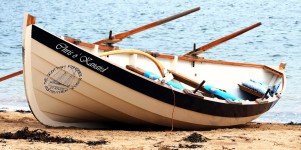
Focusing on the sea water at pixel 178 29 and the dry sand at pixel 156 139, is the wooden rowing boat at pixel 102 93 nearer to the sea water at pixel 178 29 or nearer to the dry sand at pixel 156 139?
the dry sand at pixel 156 139

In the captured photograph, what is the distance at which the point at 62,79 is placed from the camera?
933cm

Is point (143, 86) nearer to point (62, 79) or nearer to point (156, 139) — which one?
point (156, 139)

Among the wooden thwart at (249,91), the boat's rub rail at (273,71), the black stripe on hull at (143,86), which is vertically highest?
the black stripe on hull at (143,86)

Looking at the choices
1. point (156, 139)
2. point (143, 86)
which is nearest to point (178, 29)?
point (143, 86)

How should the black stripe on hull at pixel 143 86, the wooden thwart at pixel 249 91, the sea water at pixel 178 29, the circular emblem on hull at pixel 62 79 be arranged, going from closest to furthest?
the black stripe on hull at pixel 143 86 < the circular emblem on hull at pixel 62 79 < the wooden thwart at pixel 249 91 < the sea water at pixel 178 29

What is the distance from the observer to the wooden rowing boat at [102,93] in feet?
30.0

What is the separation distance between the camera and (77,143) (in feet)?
28.0

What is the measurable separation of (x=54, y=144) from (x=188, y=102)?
7.34ft

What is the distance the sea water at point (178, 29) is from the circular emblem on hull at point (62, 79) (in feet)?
17.5

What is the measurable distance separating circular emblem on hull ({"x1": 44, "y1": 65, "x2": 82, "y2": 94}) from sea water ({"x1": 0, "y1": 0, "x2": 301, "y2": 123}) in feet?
17.5

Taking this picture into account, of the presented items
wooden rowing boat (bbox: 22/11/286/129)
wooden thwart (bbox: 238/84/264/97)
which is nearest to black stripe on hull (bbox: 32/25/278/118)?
wooden rowing boat (bbox: 22/11/286/129)

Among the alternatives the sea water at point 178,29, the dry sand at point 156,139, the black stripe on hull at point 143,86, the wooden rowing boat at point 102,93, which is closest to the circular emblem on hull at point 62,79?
the wooden rowing boat at point 102,93

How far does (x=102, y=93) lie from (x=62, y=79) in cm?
56

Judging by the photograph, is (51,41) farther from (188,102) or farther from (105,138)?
(188,102)
